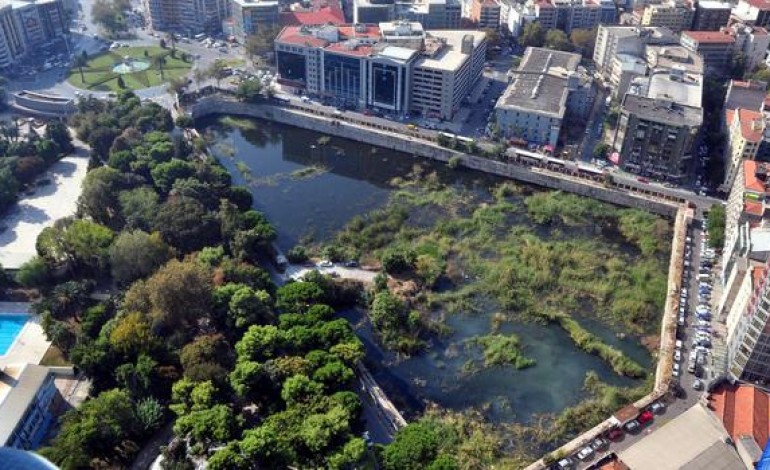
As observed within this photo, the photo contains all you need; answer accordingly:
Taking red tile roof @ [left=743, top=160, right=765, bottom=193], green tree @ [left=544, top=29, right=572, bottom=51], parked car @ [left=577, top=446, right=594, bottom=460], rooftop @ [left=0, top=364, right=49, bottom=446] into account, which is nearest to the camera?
rooftop @ [left=0, top=364, right=49, bottom=446]

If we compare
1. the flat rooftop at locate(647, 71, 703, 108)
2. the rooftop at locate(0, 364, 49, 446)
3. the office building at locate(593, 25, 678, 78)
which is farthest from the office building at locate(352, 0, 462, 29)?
the rooftop at locate(0, 364, 49, 446)

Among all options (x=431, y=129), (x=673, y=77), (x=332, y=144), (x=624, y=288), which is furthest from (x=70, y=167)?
(x=673, y=77)

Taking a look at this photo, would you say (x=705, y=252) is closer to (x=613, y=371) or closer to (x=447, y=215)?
(x=613, y=371)

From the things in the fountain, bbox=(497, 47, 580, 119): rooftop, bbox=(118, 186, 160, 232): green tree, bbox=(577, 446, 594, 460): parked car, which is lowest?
bbox=(577, 446, 594, 460): parked car

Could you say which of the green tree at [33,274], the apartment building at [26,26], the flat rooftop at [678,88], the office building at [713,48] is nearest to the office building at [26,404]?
the green tree at [33,274]

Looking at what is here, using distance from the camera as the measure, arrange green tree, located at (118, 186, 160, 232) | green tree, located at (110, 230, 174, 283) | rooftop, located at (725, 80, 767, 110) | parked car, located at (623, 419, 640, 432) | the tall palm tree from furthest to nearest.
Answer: the tall palm tree, rooftop, located at (725, 80, 767, 110), green tree, located at (118, 186, 160, 232), green tree, located at (110, 230, 174, 283), parked car, located at (623, 419, 640, 432)

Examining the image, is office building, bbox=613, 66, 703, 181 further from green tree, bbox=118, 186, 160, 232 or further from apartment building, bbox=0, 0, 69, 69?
apartment building, bbox=0, 0, 69, 69
